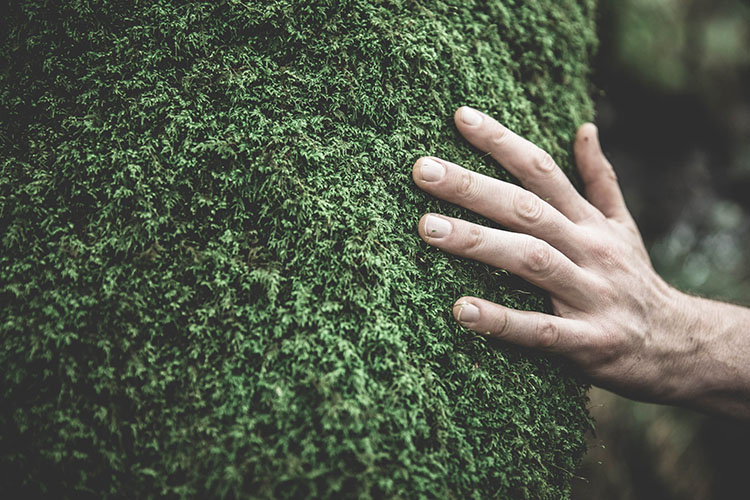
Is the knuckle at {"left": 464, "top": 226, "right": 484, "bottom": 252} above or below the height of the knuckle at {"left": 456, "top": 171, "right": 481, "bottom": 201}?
below

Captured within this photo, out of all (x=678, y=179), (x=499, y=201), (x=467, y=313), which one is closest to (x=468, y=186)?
(x=499, y=201)

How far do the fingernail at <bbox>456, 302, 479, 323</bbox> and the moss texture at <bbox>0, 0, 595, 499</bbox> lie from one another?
45 millimetres

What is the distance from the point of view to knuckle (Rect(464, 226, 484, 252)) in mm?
1171

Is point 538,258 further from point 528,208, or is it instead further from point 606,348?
point 606,348

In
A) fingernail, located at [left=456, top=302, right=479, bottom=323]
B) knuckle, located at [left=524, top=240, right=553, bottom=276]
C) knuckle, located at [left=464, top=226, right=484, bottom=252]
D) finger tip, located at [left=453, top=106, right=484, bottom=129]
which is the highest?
finger tip, located at [left=453, top=106, right=484, bottom=129]

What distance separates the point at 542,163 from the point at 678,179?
13.6ft

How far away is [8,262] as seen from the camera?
1.00 meters

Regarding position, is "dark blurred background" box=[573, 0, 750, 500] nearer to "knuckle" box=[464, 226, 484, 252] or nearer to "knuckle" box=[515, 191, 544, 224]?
"knuckle" box=[515, 191, 544, 224]

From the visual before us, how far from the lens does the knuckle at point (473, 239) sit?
1171mm

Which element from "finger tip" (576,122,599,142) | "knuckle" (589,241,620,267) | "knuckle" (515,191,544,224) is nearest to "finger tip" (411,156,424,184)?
"knuckle" (515,191,544,224)

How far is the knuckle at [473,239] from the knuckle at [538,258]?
15 cm

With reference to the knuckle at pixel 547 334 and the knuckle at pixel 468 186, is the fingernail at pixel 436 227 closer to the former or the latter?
the knuckle at pixel 468 186

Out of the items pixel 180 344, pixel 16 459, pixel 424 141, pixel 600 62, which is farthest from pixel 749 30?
pixel 16 459

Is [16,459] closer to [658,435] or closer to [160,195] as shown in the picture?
[160,195]
